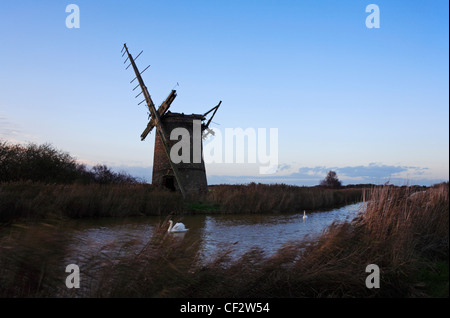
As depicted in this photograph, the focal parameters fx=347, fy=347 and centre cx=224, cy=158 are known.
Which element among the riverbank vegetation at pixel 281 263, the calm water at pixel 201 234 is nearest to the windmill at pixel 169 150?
the calm water at pixel 201 234

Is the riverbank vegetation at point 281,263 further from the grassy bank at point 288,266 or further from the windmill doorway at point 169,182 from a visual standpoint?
the windmill doorway at point 169,182

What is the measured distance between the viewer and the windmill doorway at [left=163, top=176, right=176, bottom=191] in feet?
63.1

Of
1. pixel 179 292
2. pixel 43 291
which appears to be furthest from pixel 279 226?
pixel 43 291

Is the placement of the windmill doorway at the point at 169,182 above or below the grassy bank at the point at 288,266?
above

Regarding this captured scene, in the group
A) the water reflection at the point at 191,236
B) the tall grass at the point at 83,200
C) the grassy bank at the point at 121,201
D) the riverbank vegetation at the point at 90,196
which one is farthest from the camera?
the riverbank vegetation at the point at 90,196

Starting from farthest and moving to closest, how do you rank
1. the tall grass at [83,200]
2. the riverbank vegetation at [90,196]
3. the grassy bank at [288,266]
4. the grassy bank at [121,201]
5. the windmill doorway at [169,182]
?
the windmill doorway at [169,182] → the riverbank vegetation at [90,196] → the grassy bank at [121,201] → the tall grass at [83,200] → the grassy bank at [288,266]

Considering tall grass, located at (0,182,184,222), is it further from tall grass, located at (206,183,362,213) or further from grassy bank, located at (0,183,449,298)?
grassy bank, located at (0,183,449,298)

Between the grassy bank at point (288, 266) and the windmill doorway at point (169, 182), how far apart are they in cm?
1407

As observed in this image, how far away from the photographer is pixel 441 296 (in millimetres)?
4449

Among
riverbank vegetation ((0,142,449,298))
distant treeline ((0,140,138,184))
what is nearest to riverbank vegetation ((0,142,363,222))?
distant treeline ((0,140,138,184))

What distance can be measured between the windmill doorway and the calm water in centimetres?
451

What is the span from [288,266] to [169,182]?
15333mm

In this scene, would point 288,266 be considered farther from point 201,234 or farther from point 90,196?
point 90,196

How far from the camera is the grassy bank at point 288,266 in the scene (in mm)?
3576
